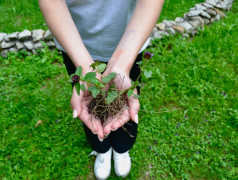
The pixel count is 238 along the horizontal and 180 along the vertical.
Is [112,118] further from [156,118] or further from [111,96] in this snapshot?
[156,118]

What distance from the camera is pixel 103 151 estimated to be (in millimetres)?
2312

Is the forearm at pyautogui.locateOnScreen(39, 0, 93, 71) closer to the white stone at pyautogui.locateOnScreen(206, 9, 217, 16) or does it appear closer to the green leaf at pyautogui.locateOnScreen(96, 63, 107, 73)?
the green leaf at pyautogui.locateOnScreen(96, 63, 107, 73)

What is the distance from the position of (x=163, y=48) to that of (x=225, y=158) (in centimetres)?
203

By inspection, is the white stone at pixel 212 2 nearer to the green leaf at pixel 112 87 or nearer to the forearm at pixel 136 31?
the forearm at pixel 136 31

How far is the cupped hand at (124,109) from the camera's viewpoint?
4.98ft

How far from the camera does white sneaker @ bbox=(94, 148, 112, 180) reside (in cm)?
233

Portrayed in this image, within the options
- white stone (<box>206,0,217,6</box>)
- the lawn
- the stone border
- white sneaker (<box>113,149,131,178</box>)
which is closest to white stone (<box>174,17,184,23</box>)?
the stone border

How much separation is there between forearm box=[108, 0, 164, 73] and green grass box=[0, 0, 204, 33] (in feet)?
10.7

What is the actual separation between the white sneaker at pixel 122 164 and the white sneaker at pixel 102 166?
90mm

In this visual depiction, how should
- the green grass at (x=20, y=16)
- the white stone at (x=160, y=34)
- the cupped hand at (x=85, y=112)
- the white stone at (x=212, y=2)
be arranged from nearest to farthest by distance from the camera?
the cupped hand at (x=85, y=112)
the white stone at (x=160, y=34)
the green grass at (x=20, y=16)
the white stone at (x=212, y=2)

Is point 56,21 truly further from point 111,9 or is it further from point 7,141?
point 7,141

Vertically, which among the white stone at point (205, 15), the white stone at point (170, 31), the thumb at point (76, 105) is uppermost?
the thumb at point (76, 105)

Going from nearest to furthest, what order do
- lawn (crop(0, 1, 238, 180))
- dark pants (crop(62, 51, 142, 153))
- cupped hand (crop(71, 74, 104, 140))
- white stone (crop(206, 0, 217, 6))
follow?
cupped hand (crop(71, 74, 104, 140)) < dark pants (crop(62, 51, 142, 153)) < lawn (crop(0, 1, 238, 180)) < white stone (crop(206, 0, 217, 6))

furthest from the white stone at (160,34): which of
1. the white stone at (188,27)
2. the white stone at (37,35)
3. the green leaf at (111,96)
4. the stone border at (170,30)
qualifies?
the green leaf at (111,96)
